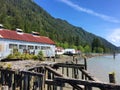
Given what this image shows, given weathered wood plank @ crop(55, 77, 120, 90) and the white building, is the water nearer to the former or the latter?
the white building

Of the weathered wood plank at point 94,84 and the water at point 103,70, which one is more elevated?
the weathered wood plank at point 94,84

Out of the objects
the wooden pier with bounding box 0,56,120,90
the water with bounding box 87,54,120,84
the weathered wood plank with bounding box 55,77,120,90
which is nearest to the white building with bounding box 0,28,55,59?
the water with bounding box 87,54,120,84

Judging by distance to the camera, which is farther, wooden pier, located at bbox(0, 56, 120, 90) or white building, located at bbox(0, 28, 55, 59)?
white building, located at bbox(0, 28, 55, 59)

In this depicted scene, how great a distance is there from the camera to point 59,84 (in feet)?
39.6

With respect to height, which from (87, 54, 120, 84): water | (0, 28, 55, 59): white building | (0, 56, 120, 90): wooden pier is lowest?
(87, 54, 120, 84): water

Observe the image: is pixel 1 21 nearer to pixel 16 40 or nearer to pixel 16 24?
pixel 16 24

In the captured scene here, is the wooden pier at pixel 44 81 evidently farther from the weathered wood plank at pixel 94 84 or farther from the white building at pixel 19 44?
the white building at pixel 19 44

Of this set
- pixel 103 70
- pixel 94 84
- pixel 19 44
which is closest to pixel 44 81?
pixel 94 84

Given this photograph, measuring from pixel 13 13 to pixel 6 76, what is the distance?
173 metres

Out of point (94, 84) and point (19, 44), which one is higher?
point (19, 44)

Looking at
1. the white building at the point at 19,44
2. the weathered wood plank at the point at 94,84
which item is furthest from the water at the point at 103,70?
the weathered wood plank at the point at 94,84

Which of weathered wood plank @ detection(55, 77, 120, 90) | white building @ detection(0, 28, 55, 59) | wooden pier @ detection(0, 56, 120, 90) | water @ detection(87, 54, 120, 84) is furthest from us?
white building @ detection(0, 28, 55, 59)

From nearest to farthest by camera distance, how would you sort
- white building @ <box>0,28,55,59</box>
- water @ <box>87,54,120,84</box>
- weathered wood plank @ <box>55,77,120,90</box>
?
weathered wood plank @ <box>55,77,120,90</box> < water @ <box>87,54,120,84</box> < white building @ <box>0,28,55,59</box>

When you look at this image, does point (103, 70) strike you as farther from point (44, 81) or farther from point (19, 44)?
point (44, 81)
